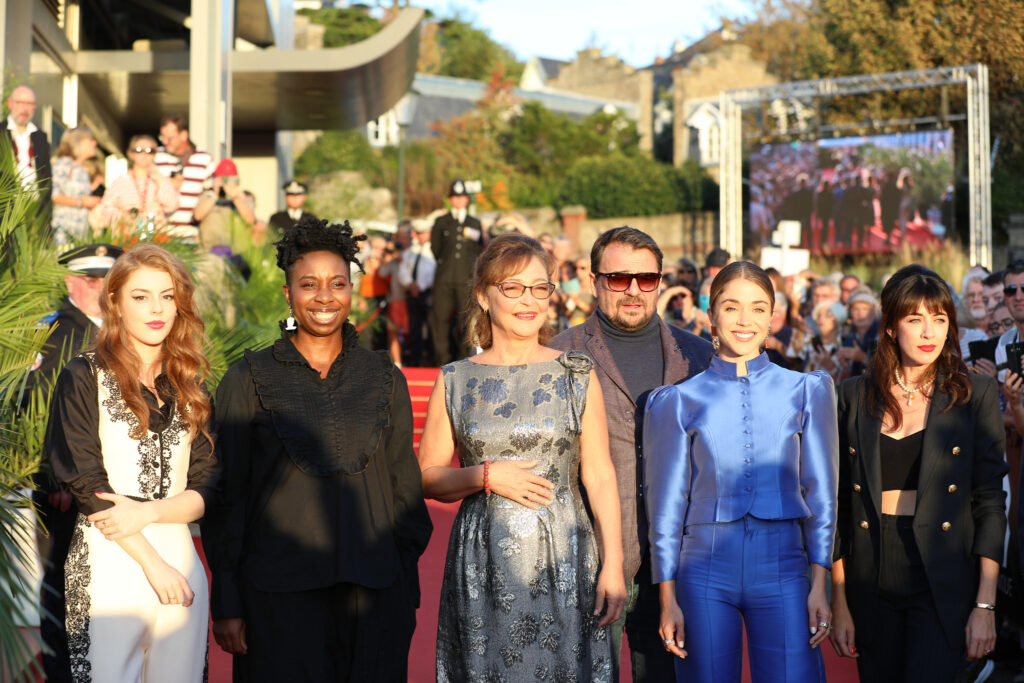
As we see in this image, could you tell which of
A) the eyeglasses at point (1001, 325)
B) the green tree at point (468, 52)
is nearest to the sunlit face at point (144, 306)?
the eyeglasses at point (1001, 325)

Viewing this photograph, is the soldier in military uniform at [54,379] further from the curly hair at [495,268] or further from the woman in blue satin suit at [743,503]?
the woman in blue satin suit at [743,503]

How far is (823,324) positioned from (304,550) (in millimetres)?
7960

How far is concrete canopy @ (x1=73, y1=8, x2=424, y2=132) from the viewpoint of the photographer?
1717cm

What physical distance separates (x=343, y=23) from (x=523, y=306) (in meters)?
52.0

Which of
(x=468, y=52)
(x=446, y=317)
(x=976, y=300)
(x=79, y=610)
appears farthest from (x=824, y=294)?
(x=468, y=52)

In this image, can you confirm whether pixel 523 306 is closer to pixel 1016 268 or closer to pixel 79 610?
pixel 79 610

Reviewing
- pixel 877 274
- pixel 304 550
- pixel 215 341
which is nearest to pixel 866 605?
pixel 304 550

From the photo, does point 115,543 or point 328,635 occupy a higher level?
point 115,543

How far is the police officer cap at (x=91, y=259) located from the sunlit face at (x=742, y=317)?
2.87m

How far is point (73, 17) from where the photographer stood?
1698 cm

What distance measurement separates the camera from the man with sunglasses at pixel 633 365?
4250mm

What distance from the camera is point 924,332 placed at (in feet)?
12.8

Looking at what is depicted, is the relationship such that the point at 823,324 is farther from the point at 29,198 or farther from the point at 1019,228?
the point at 1019,228

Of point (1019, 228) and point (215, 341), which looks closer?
point (215, 341)
